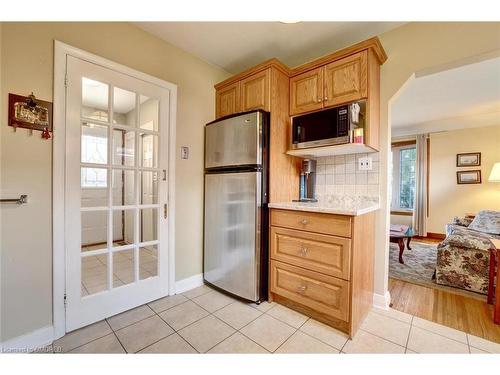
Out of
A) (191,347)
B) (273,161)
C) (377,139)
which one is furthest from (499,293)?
(191,347)

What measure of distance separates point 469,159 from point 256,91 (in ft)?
15.6

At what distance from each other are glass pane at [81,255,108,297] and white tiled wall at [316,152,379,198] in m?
2.04

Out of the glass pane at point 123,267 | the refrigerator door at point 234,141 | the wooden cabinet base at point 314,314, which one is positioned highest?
the refrigerator door at point 234,141

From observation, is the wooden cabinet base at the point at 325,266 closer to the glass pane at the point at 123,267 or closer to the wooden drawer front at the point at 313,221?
the wooden drawer front at the point at 313,221

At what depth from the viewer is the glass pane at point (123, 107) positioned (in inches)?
66.1

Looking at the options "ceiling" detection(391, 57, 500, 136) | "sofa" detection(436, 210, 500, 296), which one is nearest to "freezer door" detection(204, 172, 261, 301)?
"ceiling" detection(391, 57, 500, 136)

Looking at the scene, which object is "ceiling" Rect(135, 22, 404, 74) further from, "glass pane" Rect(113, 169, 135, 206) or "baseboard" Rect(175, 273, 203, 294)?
"baseboard" Rect(175, 273, 203, 294)

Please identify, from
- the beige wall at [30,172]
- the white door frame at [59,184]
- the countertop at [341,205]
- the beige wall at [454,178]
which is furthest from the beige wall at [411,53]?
the beige wall at [454,178]

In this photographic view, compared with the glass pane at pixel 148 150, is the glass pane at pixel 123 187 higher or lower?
lower

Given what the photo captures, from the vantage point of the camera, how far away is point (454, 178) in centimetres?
425

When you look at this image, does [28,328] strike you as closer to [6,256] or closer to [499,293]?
[6,256]

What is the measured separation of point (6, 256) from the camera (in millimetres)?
1232

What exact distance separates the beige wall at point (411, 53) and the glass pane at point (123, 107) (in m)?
2.13
